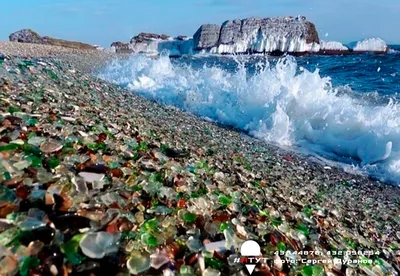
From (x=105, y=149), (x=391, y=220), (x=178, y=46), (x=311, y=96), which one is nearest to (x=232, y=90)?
(x=311, y=96)

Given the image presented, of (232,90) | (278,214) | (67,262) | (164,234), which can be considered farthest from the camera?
(232,90)

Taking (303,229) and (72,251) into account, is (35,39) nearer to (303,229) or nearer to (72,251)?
(303,229)

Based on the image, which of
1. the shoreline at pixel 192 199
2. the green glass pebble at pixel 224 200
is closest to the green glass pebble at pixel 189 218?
the shoreline at pixel 192 199

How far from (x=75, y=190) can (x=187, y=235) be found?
53 centimetres

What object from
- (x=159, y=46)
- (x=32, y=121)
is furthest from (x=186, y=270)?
(x=159, y=46)

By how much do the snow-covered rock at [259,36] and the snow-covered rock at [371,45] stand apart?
22.0ft

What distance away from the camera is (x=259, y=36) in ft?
204

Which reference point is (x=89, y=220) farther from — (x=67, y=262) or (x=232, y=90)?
(x=232, y=90)

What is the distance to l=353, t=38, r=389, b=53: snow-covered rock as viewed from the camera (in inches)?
2065

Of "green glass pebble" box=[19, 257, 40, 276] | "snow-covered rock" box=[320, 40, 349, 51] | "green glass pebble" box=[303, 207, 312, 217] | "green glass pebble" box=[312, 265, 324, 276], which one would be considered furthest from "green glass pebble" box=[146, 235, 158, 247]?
"snow-covered rock" box=[320, 40, 349, 51]

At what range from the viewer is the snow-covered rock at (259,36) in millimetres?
58938

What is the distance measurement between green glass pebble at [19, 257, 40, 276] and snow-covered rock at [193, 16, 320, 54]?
60.5 m

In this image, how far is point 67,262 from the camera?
4.03 feet

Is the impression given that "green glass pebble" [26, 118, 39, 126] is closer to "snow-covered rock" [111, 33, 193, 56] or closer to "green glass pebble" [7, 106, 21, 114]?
"green glass pebble" [7, 106, 21, 114]
